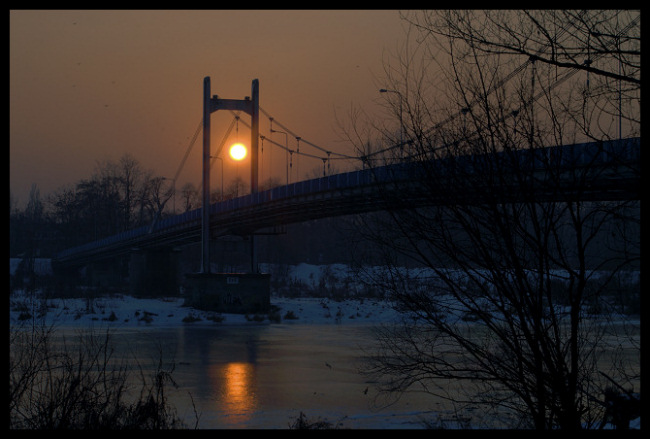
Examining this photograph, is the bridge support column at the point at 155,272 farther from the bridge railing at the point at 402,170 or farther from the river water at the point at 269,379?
the river water at the point at 269,379

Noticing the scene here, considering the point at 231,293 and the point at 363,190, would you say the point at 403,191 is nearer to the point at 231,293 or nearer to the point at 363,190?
the point at 363,190

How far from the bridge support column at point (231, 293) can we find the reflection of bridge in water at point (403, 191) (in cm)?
490

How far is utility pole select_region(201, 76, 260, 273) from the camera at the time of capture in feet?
160

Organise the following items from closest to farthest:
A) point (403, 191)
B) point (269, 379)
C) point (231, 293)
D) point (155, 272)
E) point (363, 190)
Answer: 1. point (403, 191)
2. point (269, 379)
3. point (363, 190)
4. point (231, 293)
5. point (155, 272)

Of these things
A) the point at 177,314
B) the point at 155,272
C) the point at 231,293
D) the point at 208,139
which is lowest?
the point at 177,314

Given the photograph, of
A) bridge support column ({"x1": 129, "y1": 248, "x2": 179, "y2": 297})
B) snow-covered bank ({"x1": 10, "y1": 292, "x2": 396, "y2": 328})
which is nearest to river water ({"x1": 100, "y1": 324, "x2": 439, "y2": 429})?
snow-covered bank ({"x1": 10, "y1": 292, "x2": 396, "y2": 328})

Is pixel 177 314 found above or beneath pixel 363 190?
beneath

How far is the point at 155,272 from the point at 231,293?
17.1 meters

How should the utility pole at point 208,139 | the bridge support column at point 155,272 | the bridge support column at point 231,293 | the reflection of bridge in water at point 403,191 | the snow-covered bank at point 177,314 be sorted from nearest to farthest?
the reflection of bridge in water at point 403,191, the snow-covered bank at point 177,314, the bridge support column at point 231,293, the utility pole at point 208,139, the bridge support column at point 155,272

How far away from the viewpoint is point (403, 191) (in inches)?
Result: 299

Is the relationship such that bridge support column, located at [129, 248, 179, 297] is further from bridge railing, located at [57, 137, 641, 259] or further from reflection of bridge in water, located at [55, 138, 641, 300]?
bridge railing, located at [57, 137, 641, 259]

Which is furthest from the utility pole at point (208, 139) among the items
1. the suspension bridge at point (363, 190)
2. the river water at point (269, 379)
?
the river water at point (269, 379)

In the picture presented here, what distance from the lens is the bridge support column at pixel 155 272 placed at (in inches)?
2309

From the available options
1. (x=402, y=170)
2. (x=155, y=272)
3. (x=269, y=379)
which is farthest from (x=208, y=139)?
(x=402, y=170)
